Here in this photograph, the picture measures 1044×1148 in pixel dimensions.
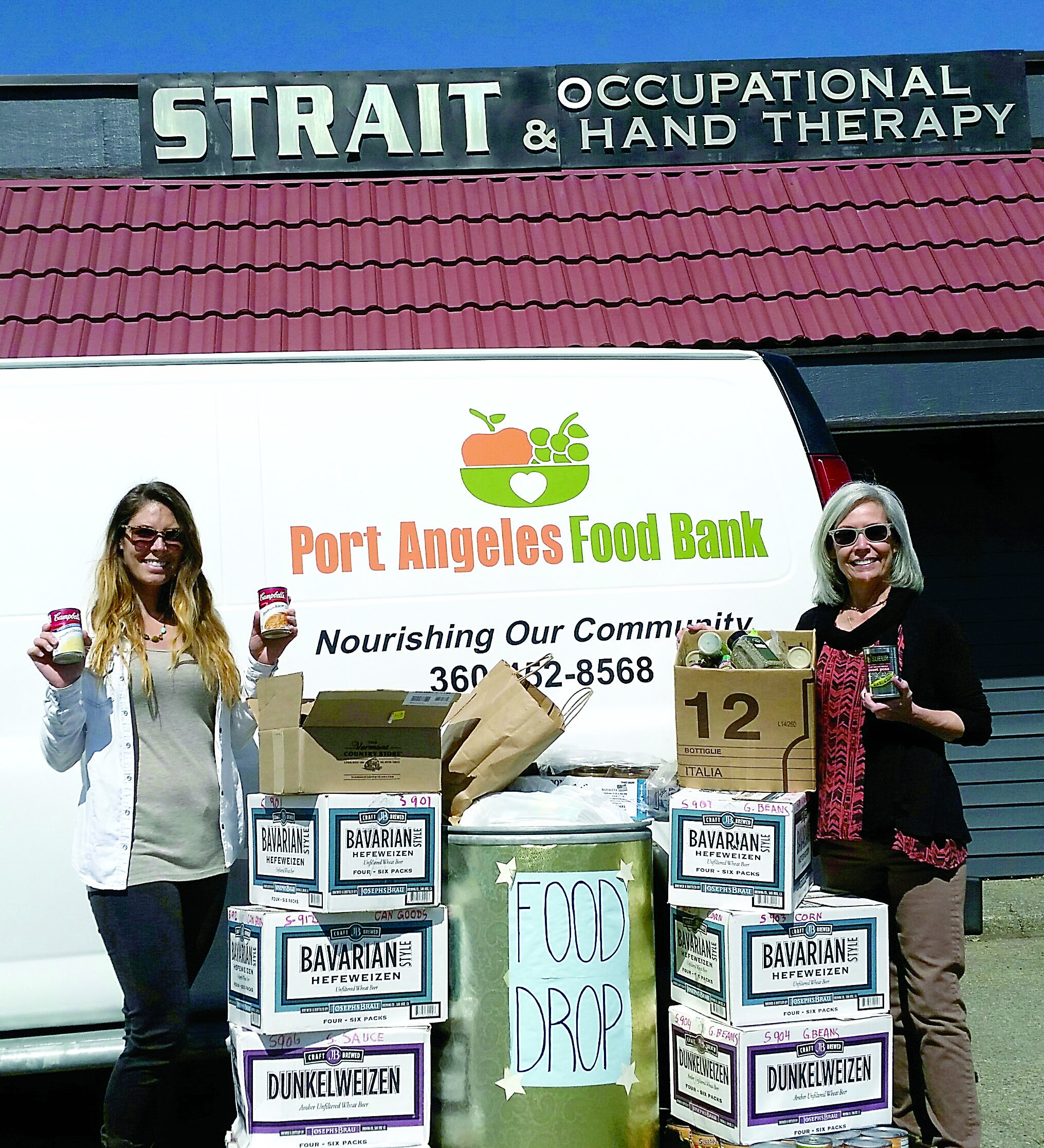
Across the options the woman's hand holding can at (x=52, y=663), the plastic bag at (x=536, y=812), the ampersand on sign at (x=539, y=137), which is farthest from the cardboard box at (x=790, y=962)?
the ampersand on sign at (x=539, y=137)

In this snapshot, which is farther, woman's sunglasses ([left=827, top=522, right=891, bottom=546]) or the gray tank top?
woman's sunglasses ([left=827, top=522, right=891, bottom=546])

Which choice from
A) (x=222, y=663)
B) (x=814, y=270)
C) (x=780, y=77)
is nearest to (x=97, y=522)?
(x=222, y=663)

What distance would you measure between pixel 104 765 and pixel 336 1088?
1.05m

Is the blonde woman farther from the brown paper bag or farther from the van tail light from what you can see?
the van tail light

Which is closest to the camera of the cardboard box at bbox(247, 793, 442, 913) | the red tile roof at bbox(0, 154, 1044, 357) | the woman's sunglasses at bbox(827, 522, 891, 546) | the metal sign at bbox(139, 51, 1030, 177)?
the cardboard box at bbox(247, 793, 442, 913)

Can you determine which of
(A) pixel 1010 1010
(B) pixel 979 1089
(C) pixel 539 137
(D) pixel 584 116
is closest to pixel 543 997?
(B) pixel 979 1089

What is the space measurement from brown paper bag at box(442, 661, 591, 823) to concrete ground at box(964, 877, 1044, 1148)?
6.72ft

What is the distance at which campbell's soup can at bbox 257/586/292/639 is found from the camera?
10.6 feet

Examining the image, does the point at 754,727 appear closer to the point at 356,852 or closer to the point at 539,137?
the point at 356,852

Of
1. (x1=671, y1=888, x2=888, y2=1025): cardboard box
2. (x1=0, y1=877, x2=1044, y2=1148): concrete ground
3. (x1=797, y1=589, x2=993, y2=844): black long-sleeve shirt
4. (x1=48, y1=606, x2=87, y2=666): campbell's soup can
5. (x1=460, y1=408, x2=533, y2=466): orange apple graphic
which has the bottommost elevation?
(x1=0, y1=877, x2=1044, y2=1148): concrete ground

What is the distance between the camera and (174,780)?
3373 millimetres

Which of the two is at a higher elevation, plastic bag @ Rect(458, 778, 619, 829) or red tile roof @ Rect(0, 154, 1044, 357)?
red tile roof @ Rect(0, 154, 1044, 357)

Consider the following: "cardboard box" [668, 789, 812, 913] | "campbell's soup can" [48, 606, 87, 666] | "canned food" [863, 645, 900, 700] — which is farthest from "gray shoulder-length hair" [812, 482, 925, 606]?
"campbell's soup can" [48, 606, 87, 666]

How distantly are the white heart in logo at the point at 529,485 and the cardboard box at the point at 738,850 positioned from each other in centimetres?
114
